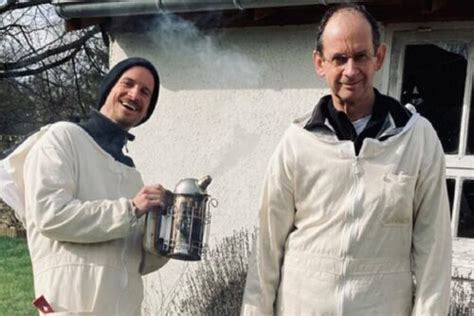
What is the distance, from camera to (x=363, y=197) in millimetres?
2443

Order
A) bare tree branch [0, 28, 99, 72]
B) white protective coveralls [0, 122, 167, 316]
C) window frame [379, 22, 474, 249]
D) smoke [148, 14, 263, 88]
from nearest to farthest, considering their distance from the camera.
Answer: white protective coveralls [0, 122, 167, 316]
window frame [379, 22, 474, 249]
smoke [148, 14, 263, 88]
bare tree branch [0, 28, 99, 72]

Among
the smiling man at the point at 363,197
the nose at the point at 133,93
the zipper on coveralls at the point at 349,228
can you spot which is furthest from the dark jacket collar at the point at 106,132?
the zipper on coveralls at the point at 349,228

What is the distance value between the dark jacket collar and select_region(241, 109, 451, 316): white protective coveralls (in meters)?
0.82

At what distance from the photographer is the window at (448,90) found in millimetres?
4707

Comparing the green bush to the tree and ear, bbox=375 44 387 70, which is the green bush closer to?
ear, bbox=375 44 387 70

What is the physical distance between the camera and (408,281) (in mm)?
2498

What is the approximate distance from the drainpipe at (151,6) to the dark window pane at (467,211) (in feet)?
4.76

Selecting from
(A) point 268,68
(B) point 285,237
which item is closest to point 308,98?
(A) point 268,68

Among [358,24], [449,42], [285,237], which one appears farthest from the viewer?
[449,42]

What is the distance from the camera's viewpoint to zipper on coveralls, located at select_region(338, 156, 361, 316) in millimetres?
2447

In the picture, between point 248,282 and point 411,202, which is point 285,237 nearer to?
point 248,282

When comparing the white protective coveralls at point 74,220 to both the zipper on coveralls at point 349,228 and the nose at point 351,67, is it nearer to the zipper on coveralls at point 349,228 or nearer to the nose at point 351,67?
the zipper on coveralls at point 349,228

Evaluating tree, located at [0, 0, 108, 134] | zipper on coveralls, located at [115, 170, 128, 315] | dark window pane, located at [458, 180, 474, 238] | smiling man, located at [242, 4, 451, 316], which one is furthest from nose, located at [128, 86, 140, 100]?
tree, located at [0, 0, 108, 134]

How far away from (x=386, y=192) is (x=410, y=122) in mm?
264
